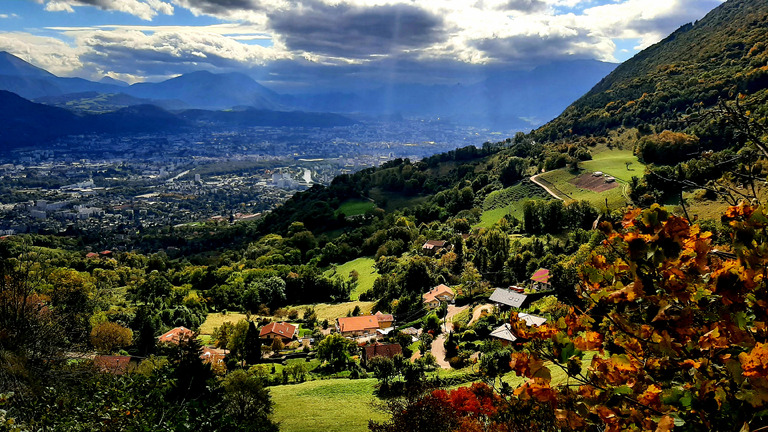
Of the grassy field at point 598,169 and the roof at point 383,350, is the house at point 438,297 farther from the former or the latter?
the grassy field at point 598,169

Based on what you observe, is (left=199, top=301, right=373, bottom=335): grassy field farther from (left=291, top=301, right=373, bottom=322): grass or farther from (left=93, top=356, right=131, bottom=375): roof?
(left=93, top=356, right=131, bottom=375): roof

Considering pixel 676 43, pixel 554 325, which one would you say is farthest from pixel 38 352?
pixel 676 43

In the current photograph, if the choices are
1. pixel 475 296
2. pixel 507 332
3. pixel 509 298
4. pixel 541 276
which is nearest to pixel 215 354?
pixel 507 332

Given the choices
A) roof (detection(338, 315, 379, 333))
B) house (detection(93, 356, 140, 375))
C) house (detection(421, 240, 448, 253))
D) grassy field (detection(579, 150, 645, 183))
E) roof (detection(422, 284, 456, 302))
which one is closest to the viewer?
house (detection(93, 356, 140, 375))

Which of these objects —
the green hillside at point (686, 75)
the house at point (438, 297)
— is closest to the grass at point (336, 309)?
the house at point (438, 297)

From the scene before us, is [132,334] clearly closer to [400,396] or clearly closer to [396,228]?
[400,396]

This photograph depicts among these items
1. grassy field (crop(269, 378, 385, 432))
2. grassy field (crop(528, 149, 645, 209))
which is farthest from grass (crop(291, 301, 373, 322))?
grassy field (crop(528, 149, 645, 209))

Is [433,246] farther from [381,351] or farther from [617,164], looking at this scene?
[617,164]
